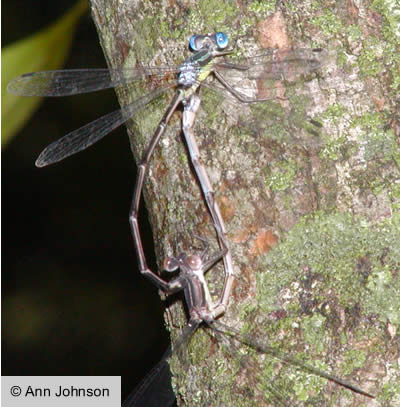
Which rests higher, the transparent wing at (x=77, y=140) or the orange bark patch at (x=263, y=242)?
the transparent wing at (x=77, y=140)

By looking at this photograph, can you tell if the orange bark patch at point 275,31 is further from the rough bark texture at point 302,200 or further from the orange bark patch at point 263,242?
the orange bark patch at point 263,242

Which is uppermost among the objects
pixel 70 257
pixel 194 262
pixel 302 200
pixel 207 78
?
pixel 207 78

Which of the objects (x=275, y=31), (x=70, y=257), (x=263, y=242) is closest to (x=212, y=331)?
(x=263, y=242)

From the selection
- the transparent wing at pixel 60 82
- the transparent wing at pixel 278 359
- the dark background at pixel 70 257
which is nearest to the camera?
the transparent wing at pixel 278 359

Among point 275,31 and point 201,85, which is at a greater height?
point 275,31

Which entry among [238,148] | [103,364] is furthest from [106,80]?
[103,364]

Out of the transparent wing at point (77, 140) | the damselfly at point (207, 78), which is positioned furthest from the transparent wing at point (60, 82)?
the transparent wing at point (77, 140)

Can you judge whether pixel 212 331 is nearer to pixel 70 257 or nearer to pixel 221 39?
pixel 221 39
